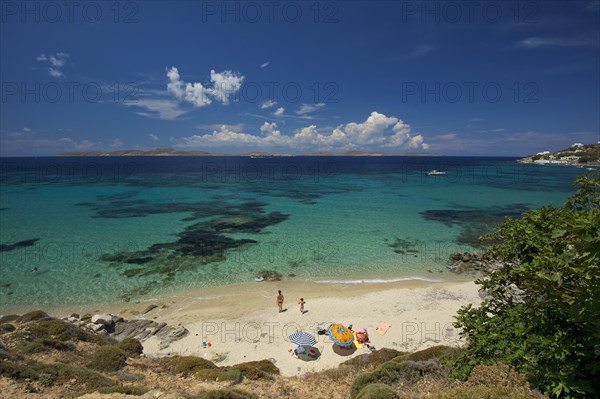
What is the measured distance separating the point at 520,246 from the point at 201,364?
47.2 ft

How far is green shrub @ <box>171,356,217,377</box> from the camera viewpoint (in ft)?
45.8

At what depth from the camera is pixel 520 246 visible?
8.77 metres

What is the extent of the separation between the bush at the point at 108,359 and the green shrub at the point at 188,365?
2369 mm

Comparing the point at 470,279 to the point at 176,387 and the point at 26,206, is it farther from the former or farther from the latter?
the point at 26,206

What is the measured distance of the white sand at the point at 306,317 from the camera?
1739cm

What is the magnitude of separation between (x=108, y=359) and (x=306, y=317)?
1184 cm

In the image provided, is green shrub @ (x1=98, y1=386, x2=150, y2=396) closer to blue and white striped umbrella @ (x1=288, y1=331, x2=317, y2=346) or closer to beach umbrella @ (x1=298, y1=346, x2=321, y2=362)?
blue and white striped umbrella @ (x1=288, y1=331, x2=317, y2=346)

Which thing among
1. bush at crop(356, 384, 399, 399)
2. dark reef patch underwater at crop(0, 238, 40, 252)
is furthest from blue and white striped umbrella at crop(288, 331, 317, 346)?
dark reef patch underwater at crop(0, 238, 40, 252)

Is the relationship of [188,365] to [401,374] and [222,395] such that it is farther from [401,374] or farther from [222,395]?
[401,374]

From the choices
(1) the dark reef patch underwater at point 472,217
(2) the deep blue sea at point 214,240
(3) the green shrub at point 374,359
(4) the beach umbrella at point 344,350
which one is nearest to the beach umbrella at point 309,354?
(4) the beach umbrella at point 344,350

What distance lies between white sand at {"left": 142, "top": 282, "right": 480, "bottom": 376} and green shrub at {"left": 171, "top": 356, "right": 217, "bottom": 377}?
2281 millimetres

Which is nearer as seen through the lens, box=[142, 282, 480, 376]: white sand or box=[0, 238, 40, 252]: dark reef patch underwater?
box=[142, 282, 480, 376]: white sand

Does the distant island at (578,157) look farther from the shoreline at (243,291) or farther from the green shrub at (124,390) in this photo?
the green shrub at (124,390)

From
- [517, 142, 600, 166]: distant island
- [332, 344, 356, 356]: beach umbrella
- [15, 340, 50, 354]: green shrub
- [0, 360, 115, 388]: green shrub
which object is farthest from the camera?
[517, 142, 600, 166]: distant island
